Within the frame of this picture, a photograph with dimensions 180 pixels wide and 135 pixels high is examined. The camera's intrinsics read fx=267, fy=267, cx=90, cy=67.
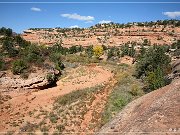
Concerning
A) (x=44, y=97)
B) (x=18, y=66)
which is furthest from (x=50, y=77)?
(x=44, y=97)

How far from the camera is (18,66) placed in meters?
32.3

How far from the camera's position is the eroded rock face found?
3014 centimetres

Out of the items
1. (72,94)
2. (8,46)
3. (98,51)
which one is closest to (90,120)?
(72,94)

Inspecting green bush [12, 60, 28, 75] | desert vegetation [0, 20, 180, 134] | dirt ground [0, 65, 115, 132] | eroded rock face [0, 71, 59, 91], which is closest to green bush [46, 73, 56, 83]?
eroded rock face [0, 71, 59, 91]

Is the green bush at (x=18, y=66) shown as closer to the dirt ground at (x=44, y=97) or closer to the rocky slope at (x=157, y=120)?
the dirt ground at (x=44, y=97)

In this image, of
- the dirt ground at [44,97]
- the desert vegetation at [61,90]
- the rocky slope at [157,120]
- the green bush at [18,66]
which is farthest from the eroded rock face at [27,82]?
the rocky slope at [157,120]

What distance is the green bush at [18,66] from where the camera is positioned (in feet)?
105

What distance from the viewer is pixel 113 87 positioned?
32.2 meters

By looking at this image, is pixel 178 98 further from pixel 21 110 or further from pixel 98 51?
pixel 98 51

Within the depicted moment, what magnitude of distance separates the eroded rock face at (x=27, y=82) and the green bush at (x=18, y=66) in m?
1.45

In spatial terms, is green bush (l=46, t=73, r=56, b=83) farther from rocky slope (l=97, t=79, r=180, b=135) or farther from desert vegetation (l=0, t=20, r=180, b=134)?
rocky slope (l=97, t=79, r=180, b=135)

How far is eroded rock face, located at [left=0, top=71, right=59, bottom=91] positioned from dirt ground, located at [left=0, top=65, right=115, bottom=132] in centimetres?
75

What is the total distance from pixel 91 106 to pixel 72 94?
3829 mm

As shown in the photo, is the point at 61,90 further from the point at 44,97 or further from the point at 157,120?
the point at 157,120
